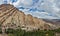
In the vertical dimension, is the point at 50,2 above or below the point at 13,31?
above

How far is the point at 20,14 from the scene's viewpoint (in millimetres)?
5434

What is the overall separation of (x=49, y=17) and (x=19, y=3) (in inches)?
35.9

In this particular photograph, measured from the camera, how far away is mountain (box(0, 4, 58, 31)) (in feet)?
17.7

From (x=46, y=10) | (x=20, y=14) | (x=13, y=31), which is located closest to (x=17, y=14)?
(x=20, y=14)

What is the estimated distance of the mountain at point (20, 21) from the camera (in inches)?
212

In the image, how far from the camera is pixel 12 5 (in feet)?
18.2

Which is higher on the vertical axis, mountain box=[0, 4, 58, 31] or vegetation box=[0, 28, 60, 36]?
mountain box=[0, 4, 58, 31]

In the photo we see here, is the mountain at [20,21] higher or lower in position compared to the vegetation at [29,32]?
higher

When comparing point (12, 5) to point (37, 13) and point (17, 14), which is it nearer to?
point (17, 14)

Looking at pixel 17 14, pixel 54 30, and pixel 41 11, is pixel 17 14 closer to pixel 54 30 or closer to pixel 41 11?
pixel 41 11

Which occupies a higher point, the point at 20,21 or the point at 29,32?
the point at 20,21

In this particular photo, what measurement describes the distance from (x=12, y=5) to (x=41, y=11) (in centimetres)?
81

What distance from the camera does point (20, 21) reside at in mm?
5406

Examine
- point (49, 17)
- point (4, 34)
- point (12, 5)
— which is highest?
point (12, 5)
